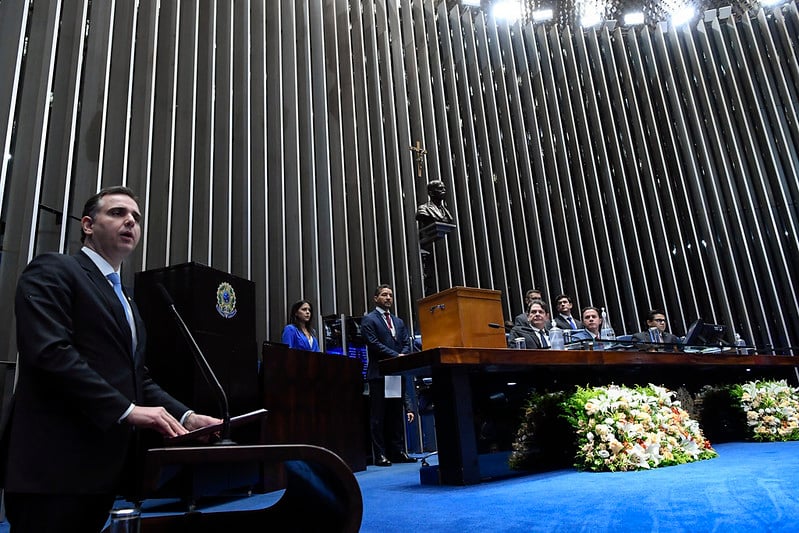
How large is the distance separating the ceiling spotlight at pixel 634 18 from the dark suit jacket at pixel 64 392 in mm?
9210

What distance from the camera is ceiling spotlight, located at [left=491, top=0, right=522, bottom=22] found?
8.40m

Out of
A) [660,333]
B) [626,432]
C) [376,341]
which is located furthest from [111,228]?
[660,333]

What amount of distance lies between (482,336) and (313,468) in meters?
1.76

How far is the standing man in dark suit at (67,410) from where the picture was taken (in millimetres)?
1079

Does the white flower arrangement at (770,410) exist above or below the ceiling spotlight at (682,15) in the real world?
below

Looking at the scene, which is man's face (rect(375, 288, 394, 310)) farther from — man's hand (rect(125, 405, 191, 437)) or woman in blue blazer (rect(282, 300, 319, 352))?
man's hand (rect(125, 405, 191, 437))

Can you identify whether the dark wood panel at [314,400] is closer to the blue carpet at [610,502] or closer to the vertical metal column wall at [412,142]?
the blue carpet at [610,502]

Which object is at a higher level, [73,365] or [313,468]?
[73,365]

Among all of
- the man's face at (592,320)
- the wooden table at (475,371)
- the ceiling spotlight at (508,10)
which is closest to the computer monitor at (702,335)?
the wooden table at (475,371)

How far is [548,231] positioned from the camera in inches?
293

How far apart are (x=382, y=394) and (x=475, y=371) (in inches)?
57.5

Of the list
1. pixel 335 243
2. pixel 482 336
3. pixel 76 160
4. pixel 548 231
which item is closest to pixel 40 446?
pixel 482 336

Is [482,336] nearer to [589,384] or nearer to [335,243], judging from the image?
[589,384]

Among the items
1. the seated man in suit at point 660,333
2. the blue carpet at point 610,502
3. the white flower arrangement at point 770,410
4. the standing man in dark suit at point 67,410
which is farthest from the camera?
the seated man in suit at point 660,333
